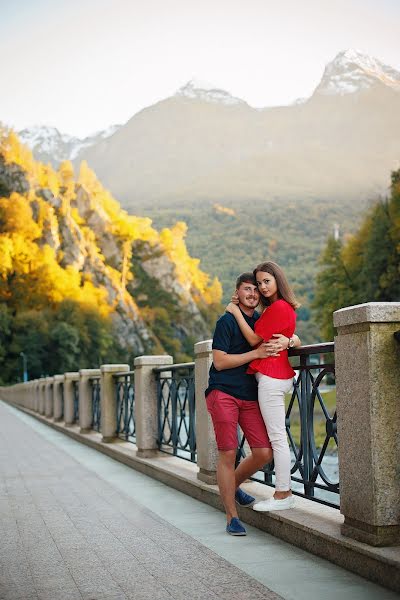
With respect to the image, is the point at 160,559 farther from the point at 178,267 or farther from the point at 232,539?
the point at 178,267

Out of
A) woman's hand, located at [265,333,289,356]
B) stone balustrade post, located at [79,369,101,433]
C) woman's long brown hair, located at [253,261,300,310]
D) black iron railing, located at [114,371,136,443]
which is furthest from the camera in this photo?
stone balustrade post, located at [79,369,101,433]

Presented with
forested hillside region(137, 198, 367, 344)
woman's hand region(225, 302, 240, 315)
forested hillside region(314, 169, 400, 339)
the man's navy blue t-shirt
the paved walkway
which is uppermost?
forested hillside region(137, 198, 367, 344)

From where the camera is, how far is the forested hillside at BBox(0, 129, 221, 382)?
89.8 m

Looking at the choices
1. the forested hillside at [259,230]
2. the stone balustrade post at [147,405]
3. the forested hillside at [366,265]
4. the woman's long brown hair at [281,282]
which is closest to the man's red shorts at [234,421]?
the woman's long brown hair at [281,282]

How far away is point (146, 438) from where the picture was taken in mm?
10562

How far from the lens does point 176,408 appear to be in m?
9.69

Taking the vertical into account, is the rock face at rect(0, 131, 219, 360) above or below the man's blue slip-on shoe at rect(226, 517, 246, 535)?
above

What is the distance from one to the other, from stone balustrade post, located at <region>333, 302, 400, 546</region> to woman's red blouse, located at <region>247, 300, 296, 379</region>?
3.16 feet

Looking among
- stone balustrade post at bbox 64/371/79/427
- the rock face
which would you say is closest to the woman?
stone balustrade post at bbox 64/371/79/427

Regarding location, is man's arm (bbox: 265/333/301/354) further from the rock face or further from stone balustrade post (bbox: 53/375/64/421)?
the rock face

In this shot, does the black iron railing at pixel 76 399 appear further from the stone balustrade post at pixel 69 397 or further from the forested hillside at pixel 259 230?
the forested hillside at pixel 259 230

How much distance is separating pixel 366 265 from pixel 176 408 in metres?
45.0

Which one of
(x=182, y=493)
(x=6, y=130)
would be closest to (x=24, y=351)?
(x=6, y=130)

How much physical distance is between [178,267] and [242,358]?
14012 cm
